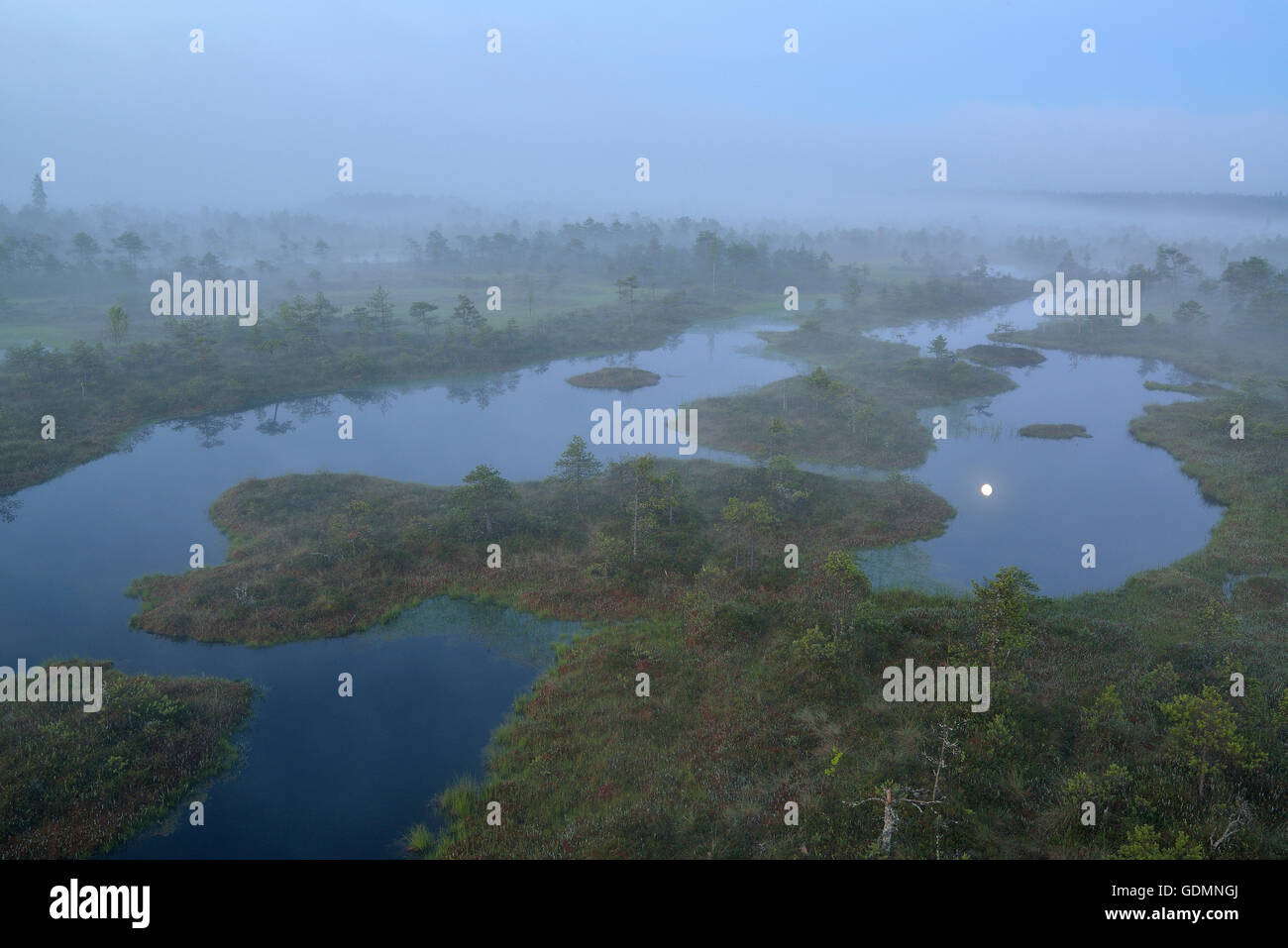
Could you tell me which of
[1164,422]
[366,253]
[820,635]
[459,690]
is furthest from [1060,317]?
[366,253]

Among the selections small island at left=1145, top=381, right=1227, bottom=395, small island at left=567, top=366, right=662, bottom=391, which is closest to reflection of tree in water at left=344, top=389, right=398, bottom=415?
small island at left=567, top=366, right=662, bottom=391

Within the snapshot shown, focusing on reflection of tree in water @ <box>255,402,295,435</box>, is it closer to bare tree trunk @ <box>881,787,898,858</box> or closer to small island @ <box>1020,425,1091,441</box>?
bare tree trunk @ <box>881,787,898,858</box>

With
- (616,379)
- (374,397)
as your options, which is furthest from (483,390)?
(616,379)

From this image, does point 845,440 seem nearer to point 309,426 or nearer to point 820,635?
point 820,635

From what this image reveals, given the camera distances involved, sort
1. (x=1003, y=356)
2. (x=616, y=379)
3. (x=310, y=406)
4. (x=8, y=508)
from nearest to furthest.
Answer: (x=8, y=508) → (x=310, y=406) → (x=616, y=379) → (x=1003, y=356)

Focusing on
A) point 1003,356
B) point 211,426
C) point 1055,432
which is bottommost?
point 1055,432

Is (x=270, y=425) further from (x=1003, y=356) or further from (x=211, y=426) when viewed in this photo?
(x=1003, y=356)

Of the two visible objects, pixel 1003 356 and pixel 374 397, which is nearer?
pixel 374 397
